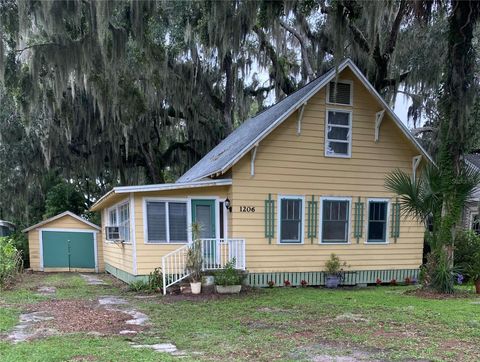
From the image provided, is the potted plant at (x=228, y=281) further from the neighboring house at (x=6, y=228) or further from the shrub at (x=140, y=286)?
the neighboring house at (x=6, y=228)

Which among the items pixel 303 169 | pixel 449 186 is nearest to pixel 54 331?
pixel 303 169

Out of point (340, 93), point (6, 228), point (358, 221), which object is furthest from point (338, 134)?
point (6, 228)

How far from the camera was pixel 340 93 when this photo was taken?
10555mm

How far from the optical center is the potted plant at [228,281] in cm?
880

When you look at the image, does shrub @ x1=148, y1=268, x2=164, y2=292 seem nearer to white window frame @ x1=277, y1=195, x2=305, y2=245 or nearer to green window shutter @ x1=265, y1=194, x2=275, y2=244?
green window shutter @ x1=265, y1=194, x2=275, y2=244

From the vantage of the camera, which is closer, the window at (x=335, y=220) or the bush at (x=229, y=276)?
the bush at (x=229, y=276)

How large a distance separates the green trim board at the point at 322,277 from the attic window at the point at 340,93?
4.62m

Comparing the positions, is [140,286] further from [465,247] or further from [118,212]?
[465,247]

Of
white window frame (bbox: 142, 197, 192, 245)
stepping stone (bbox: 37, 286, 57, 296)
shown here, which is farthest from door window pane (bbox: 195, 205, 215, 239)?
stepping stone (bbox: 37, 286, 57, 296)

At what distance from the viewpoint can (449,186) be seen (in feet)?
27.0

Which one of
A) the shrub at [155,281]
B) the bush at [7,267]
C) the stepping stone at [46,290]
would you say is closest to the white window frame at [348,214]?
the shrub at [155,281]

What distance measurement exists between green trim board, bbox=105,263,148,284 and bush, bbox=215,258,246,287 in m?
1.97

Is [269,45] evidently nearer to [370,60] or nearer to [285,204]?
[370,60]

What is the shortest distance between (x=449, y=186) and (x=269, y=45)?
920 cm
